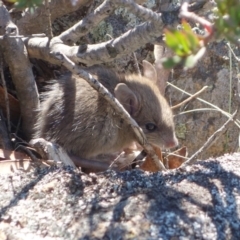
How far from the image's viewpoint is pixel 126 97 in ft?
12.6

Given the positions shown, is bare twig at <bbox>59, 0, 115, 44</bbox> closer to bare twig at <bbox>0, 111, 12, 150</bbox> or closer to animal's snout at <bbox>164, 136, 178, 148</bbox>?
bare twig at <bbox>0, 111, 12, 150</bbox>

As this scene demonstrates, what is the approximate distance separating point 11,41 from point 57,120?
22.9 inches

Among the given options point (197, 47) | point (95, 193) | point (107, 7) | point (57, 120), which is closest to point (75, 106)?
point (57, 120)

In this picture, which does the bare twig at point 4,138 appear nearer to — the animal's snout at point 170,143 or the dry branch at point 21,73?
the dry branch at point 21,73

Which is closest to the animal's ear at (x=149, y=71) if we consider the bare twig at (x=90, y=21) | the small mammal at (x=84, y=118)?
the small mammal at (x=84, y=118)

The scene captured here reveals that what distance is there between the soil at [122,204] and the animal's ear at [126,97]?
1224mm

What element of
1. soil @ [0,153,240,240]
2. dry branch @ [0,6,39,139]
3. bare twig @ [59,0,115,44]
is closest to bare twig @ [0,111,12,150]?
dry branch @ [0,6,39,139]

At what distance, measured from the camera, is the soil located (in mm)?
2102

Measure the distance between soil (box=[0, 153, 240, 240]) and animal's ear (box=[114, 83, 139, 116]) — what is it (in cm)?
122

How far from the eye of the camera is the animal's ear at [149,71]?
4087mm

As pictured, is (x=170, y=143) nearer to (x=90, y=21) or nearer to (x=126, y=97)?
(x=126, y=97)

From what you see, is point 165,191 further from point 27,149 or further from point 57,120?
point 57,120

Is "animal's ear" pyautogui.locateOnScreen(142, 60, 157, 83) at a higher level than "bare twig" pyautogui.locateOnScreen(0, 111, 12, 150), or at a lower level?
higher

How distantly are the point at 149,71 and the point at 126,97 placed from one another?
1.34ft
